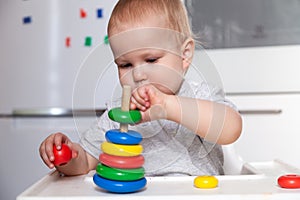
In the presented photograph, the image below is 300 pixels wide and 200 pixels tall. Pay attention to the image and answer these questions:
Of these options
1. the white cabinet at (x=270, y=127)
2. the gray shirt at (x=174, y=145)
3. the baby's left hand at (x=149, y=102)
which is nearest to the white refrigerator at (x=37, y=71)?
the white cabinet at (x=270, y=127)

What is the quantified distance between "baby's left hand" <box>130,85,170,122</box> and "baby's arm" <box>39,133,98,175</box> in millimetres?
172

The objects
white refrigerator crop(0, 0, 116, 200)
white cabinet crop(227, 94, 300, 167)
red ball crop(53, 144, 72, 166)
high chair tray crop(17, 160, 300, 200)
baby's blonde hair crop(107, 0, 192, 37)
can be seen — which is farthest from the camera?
white refrigerator crop(0, 0, 116, 200)

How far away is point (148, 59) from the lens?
767 millimetres

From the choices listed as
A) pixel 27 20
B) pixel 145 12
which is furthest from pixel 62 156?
pixel 27 20

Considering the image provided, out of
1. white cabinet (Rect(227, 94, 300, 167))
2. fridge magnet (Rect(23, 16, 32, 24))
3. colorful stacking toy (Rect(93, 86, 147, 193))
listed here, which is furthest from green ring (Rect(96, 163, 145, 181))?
fridge magnet (Rect(23, 16, 32, 24))

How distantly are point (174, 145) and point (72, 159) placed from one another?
17 centimetres

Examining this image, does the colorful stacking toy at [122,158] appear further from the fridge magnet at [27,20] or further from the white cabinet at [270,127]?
the fridge magnet at [27,20]

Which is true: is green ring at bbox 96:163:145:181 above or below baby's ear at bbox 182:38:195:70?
below

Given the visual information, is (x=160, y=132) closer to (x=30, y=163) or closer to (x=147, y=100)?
(x=147, y=100)

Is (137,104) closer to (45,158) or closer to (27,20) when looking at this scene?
(45,158)

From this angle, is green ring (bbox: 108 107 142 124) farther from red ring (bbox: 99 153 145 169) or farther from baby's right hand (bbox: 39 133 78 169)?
baby's right hand (bbox: 39 133 78 169)

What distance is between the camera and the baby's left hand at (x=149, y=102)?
60cm

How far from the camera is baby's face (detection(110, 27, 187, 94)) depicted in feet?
2.33

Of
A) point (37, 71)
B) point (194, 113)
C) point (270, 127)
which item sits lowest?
point (270, 127)
